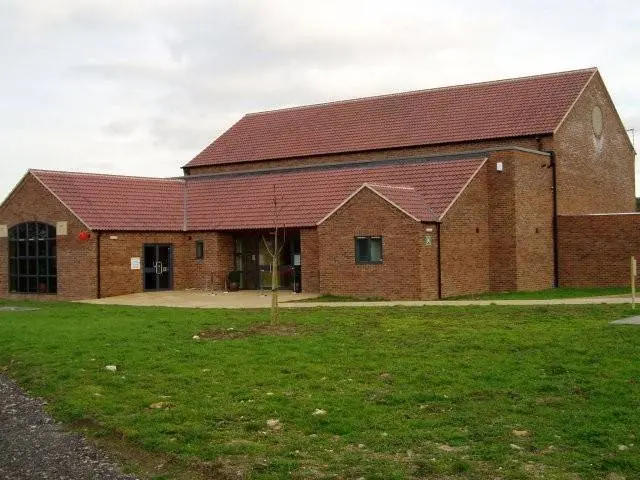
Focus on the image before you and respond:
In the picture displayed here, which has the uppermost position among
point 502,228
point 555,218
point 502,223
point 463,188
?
point 463,188

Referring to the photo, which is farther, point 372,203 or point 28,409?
point 372,203

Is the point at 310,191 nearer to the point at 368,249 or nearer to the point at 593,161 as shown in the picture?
the point at 368,249

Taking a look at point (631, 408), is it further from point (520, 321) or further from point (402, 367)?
point (520, 321)

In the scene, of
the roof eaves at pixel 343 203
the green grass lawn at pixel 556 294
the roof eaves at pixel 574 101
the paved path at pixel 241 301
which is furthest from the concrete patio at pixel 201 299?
the roof eaves at pixel 574 101

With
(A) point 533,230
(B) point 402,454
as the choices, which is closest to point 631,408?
(B) point 402,454

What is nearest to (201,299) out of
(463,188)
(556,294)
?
(463,188)

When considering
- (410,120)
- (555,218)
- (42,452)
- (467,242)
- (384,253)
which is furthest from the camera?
(410,120)

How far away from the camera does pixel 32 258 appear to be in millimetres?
34750

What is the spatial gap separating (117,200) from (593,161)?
2103 centimetres

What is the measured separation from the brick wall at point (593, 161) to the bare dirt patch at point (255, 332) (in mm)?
19318

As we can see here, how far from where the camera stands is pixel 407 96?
4106 centimetres

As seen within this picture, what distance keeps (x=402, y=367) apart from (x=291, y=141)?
29.5 metres

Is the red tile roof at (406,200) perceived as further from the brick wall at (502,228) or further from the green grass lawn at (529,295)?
the green grass lawn at (529,295)

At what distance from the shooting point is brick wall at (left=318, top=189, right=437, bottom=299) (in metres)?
28.1
